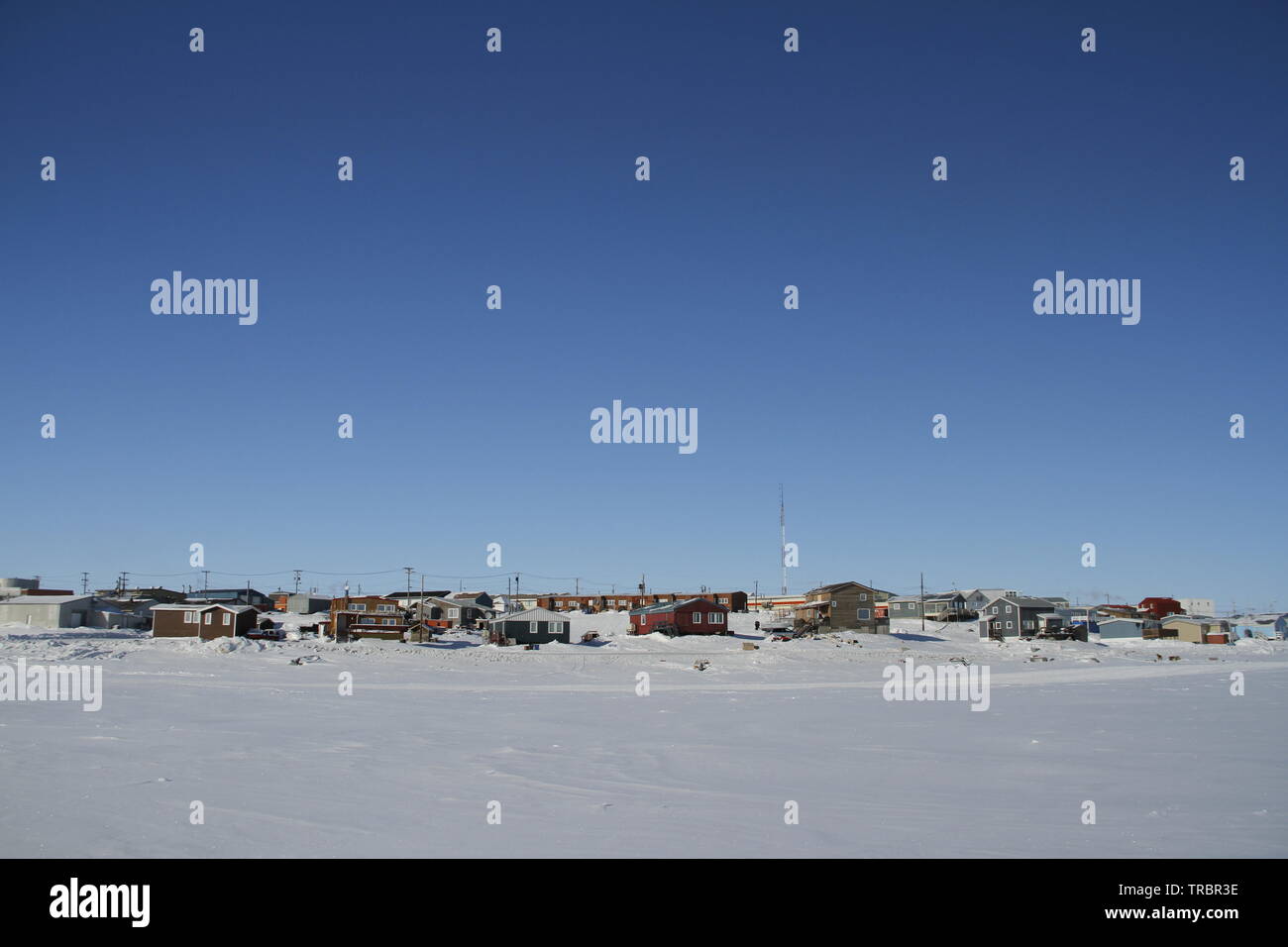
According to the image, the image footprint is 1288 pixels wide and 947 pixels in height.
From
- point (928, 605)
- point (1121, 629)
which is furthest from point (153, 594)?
point (1121, 629)

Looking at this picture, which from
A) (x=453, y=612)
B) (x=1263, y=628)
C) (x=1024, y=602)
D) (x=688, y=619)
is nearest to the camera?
(x=688, y=619)

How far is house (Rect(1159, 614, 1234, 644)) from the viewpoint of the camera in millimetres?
97000

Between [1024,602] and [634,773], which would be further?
[1024,602]

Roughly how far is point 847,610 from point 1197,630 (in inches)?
2013

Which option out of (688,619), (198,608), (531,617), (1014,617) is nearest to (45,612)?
(198,608)

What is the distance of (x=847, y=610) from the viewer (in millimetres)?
80500

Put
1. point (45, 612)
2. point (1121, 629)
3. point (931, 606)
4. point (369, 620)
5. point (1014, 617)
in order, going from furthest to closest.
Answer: point (931, 606) < point (1121, 629) < point (1014, 617) < point (369, 620) < point (45, 612)

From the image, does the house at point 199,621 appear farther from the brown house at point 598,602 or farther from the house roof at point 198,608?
the brown house at point 598,602

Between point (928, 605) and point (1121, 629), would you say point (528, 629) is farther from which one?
point (1121, 629)

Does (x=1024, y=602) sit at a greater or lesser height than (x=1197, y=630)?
greater

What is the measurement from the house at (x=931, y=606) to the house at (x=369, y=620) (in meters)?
61.6

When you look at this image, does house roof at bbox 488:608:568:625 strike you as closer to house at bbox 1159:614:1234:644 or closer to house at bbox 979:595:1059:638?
house at bbox 979:595:1059:638

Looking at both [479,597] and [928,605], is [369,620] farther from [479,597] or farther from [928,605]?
[928,605]
